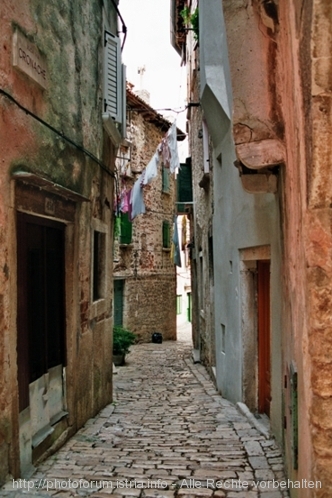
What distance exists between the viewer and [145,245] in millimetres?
20812

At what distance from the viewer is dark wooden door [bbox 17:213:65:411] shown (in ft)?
14.9

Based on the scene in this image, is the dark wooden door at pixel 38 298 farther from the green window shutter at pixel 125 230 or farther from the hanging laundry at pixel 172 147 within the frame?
the green window shutter at pixel 125 230

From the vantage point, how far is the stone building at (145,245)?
1958 centimetres

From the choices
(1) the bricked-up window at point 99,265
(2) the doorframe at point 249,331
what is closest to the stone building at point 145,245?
(1) the bricked-up window at point 99,265

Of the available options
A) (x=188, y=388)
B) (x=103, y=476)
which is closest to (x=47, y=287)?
(x=103, y=476)

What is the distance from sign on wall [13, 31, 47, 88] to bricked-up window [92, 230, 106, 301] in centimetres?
291

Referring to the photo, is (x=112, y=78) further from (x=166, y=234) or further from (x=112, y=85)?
(x=166, y=234)

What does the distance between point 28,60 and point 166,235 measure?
17.8 metres

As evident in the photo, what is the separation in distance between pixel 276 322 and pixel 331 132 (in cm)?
305

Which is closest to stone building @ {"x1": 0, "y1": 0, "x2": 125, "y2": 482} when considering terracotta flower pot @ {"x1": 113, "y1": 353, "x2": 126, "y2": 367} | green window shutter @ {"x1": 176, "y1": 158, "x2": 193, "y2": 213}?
terracotta flower pot @ {"x1": 113, "y1": 353, "x2": 126, "y2": 367}

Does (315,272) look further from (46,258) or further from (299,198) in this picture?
(46,258)

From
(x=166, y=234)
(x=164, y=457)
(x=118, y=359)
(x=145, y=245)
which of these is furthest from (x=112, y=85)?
(x=166, y=234)

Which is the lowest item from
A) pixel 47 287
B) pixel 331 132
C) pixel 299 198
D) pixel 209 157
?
pixel 47 287

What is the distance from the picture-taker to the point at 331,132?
242cm
